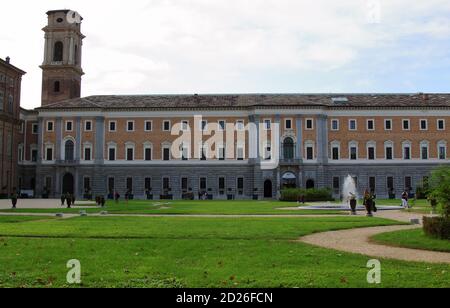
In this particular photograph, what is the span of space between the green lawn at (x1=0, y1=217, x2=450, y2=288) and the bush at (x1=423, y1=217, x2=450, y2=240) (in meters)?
4.16

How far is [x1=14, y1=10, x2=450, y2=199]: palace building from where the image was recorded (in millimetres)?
64938

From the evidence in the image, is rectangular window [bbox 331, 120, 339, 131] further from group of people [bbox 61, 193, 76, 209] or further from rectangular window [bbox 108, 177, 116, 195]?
group of people [bbox 61, 193, 76, 209]

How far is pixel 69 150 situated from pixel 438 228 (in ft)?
191

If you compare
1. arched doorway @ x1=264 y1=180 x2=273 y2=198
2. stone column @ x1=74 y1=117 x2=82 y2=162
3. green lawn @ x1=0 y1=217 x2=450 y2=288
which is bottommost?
green lawn @ x1=0 y1=217 x2=450 y2=288

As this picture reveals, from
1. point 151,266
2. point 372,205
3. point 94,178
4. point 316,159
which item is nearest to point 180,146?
point 94,178

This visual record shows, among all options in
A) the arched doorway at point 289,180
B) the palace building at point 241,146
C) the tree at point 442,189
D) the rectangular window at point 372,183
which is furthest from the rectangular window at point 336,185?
the tree at point 442,189

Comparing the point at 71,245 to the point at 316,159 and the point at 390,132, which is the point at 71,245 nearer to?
the point at 316,159

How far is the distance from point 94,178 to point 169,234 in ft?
168

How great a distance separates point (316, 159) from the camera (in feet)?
213

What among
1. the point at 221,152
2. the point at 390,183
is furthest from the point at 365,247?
the point at 390,183

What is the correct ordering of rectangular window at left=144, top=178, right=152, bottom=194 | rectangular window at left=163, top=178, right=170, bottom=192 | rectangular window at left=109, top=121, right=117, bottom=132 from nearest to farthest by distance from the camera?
rectangular window at left=163, top=178, right=170, bottom=192 → rectangular window at left=144, top=178, right=152, bottom=194 → rectangular window at left=109, top=121, right=117, bottom=132

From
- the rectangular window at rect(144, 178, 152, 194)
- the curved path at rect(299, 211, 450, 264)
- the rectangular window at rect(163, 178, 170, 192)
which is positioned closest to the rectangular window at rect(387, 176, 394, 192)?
the rectangular window at rect(163, 178, 170, 192)

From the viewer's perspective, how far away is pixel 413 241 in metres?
15.7
